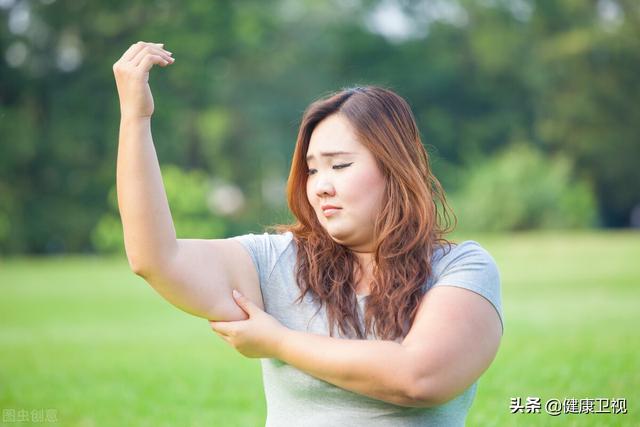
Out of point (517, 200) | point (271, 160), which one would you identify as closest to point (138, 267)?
point (517, 200)

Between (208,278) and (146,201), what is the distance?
28 cm

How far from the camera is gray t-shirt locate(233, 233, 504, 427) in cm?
210

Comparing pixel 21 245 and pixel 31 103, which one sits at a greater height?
pixel 31 103

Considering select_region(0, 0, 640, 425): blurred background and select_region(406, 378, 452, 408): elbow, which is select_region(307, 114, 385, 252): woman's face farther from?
select_region(0, 0, 640, 425): blurred background

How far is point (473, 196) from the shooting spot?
2470 centimetres

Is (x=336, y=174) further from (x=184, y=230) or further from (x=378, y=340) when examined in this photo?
(x=184, y=230)

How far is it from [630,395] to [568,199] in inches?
877

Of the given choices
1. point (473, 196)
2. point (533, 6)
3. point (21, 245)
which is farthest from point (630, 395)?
point (533, 6)

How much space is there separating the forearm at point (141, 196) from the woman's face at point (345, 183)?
1.56 ft

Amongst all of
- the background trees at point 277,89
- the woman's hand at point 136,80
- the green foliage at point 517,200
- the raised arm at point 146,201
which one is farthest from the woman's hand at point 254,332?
the background trees at point 277,89

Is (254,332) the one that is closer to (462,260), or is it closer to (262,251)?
(262,251)

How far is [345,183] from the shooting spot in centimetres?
220

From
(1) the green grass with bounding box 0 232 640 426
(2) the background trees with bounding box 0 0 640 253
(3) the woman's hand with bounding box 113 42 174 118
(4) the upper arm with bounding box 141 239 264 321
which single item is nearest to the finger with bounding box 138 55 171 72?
(3) the woman's hand with bounding box 113 42 174 118

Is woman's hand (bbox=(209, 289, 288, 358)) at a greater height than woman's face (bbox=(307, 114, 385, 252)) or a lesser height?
lesser
